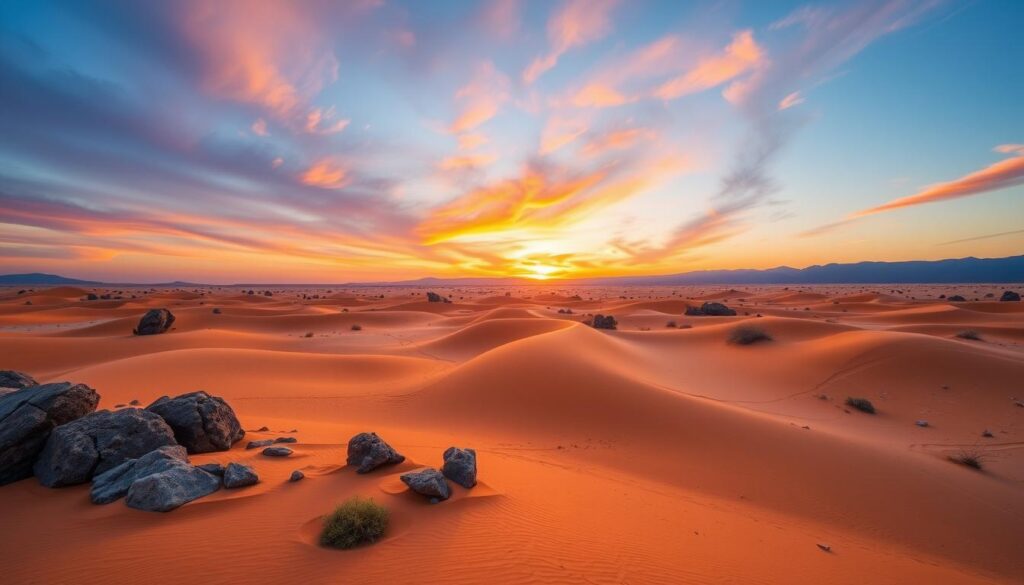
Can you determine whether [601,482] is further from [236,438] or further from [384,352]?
[384,352]

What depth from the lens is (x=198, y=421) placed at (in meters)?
7.06

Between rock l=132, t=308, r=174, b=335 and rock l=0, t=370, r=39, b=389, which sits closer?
rock l=0, t=370, r=39, b=389

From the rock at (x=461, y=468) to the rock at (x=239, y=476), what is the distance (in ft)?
9.17

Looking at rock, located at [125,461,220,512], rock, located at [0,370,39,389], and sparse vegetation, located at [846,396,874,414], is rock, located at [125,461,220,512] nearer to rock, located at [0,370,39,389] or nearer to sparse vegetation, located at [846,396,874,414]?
rock, located at [0,370,39,389]

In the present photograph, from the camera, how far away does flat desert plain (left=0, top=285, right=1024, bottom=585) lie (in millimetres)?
4375

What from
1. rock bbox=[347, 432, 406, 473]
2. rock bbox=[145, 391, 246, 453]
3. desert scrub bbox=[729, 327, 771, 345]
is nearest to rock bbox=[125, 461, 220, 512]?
rock bbox=[145, 391, 246, 453]

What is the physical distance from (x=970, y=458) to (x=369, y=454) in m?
12.5

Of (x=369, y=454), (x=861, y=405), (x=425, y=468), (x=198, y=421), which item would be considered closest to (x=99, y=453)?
(x=198, y=421)

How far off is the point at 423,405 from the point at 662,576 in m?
9.28

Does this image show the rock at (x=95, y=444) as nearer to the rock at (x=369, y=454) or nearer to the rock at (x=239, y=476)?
the rock at (x=239, y=476)

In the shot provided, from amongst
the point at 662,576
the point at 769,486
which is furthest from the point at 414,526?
the point at 769,486

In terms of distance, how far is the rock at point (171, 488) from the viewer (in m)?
4.91

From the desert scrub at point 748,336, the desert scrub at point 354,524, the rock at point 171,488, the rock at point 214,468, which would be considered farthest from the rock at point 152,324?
the desert scrub at point 748,336

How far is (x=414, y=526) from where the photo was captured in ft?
16.0
